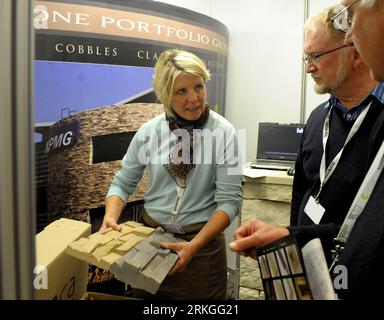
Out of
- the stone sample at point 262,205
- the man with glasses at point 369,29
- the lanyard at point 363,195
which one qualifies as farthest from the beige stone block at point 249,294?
the man with glasses at point 369,29

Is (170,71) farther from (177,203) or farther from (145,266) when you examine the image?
(145,266)

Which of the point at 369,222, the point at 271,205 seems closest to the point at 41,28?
the point at 369,222

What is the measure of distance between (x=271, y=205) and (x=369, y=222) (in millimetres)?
1257

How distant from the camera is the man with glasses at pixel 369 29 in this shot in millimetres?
619

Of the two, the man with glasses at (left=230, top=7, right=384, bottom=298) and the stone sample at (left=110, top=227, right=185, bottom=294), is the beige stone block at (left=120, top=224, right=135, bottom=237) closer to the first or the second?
the stone sample at (left=110, top=227, right=185, bottom=294)

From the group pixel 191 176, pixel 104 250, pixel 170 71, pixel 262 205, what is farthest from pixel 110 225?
pixel 262 205

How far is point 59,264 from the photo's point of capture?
3.10ft

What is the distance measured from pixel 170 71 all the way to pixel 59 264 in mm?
679

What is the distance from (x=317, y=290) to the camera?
1.96ft

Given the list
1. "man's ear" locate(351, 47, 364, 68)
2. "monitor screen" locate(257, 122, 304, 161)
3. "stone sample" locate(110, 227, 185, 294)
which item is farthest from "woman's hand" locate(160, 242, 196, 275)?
"monitor screen" locate(257, 122, 304, 161)

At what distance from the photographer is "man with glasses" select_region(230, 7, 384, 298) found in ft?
2.64

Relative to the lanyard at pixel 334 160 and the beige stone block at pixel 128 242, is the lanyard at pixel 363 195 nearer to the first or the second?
the lanyard at pixel 334 160
